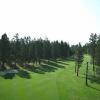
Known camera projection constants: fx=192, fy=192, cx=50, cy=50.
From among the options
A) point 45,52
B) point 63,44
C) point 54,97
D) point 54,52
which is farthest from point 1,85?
point 63,44

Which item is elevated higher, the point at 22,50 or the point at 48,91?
the point at 22,50

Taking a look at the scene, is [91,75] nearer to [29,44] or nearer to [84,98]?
[84,98]

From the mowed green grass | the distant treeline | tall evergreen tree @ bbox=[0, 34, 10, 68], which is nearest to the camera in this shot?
the mowed green grass

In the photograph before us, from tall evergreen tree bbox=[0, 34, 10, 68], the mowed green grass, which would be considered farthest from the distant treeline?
the mowed green grass

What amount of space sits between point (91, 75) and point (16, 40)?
1746 inches

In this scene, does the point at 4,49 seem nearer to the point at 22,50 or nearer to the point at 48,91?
the point at 22,50

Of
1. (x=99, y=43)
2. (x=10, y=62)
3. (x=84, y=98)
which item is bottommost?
(x=84, y=98)

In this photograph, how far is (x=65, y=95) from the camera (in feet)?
167

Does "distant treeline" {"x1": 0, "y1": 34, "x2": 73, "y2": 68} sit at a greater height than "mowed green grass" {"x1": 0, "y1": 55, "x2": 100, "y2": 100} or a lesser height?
greater

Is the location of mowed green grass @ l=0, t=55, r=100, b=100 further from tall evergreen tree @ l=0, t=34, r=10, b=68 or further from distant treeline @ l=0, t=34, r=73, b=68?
distant treeline @ l=0, t=34, r=73, b=68

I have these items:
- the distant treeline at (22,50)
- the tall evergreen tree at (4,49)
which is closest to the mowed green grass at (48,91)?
the tall evergreen tree at (4,49)

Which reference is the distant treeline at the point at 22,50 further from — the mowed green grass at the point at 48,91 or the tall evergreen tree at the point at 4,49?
the mowed green grass at the point at 48,91

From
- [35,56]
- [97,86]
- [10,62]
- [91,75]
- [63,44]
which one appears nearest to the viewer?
[97,86]

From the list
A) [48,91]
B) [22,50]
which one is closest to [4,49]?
[22,50]
